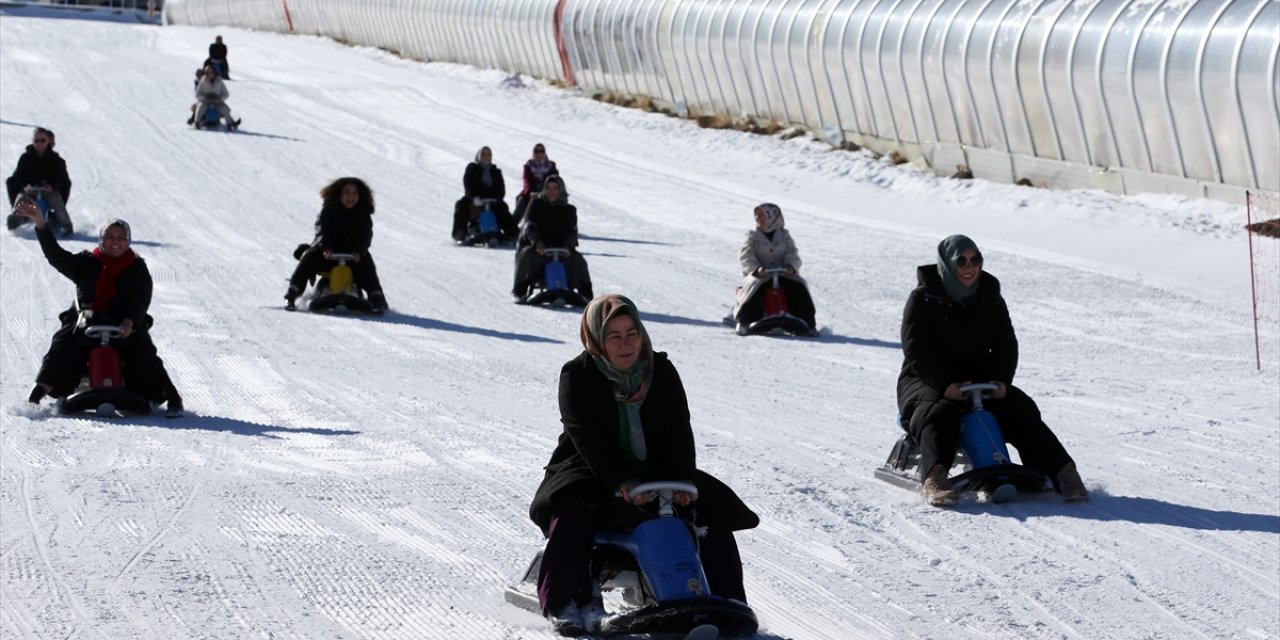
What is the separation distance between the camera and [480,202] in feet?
74.4

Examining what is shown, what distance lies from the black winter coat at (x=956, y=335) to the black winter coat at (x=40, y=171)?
1477 cm

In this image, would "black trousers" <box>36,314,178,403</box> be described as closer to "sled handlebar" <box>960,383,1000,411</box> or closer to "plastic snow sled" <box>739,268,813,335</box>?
"sled handlebar" <box>960,383,1000,411</box>

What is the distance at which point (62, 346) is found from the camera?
10852mm

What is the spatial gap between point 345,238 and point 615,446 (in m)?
10.9

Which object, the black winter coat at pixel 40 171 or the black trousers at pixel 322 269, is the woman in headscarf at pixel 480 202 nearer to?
the black winter coat at pixel 40 171

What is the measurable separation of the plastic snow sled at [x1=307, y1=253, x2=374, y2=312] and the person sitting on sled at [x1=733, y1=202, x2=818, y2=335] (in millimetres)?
3437

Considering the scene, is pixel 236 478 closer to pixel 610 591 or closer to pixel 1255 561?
pixel 610 591

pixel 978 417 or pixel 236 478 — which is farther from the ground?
pixel 978 417

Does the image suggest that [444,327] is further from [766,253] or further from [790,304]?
[790,304]

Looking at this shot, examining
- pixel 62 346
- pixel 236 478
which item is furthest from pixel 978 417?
pixel 62 346

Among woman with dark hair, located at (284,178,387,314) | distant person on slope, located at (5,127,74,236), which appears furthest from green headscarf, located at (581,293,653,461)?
distant person on slope, located at (5,127,74,236)

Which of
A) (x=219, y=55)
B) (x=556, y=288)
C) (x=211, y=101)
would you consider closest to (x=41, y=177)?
(x=556, y=288)

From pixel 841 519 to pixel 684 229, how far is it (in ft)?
54.0

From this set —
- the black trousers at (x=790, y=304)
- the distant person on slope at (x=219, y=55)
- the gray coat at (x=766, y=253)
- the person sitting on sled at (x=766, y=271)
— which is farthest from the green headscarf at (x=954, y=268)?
the distant person on slope at (x=219, y=55)
